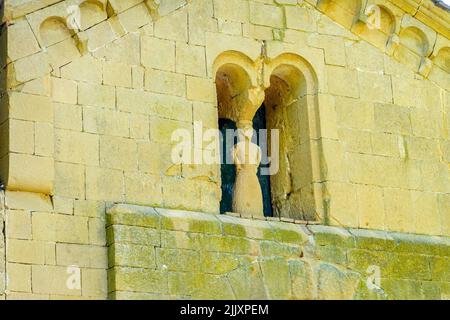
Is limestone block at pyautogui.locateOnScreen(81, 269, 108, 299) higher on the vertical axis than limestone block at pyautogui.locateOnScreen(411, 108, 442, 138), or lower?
lower

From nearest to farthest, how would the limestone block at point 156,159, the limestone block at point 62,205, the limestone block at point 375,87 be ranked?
the limestone block at point 62,205 < the limestone block at point 156,159 < the limestone block at point 375,87

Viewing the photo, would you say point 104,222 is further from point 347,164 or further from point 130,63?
point 347,164

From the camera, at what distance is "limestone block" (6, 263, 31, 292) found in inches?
499

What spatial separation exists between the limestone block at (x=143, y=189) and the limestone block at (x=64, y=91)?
797 mm

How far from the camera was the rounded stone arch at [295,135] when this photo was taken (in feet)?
47.8

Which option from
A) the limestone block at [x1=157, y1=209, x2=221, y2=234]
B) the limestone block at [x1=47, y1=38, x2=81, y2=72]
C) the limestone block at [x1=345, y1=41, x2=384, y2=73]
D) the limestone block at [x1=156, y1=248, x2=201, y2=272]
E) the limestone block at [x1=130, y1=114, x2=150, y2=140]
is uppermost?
the limestone block at [x1=345, y1=41, x2=384, y2=73]

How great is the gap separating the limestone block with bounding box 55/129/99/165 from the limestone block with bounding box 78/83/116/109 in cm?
30

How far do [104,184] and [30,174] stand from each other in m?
0.70

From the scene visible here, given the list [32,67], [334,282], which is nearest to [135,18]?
[32,67]

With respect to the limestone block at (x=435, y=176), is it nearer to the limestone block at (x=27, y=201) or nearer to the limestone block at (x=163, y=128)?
the limestone block at (x=163, y=128)

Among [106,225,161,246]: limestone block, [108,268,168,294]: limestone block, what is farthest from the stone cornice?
[108,268,168,294]: limestone block

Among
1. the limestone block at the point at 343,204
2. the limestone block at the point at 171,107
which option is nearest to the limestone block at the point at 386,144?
the limestone block at the point at 343,204

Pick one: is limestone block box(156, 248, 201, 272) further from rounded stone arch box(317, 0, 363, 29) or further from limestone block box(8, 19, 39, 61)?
rounded stone arch box(317, 0, 363, 29)
